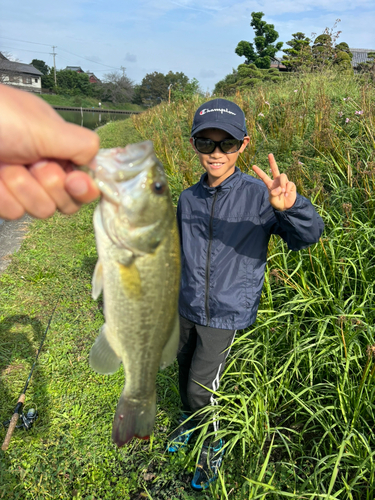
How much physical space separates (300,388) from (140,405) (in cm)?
171

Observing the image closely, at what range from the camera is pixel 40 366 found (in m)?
3.63

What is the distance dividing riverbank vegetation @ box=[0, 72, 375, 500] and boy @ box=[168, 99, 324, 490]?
7.8 inches

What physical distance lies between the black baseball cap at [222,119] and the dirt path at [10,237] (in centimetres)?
414

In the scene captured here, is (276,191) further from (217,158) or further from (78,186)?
(78,186)

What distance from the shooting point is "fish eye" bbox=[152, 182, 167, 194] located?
1.26 meters

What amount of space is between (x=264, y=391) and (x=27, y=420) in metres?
2.05

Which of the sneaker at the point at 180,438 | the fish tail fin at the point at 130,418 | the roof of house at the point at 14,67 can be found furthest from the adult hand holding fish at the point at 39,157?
→ the roof of house at the point at 14,67

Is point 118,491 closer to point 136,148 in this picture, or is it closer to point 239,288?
point 239,288

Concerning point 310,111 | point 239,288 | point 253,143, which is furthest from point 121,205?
point 310,111

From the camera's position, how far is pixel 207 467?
8.75ft

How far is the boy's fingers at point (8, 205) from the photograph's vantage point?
1165mm

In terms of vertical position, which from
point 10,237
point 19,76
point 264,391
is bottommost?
point 10,237

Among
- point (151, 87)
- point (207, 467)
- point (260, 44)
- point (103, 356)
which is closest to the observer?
point (103, 356)

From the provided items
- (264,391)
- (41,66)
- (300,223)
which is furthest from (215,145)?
(41,66)
